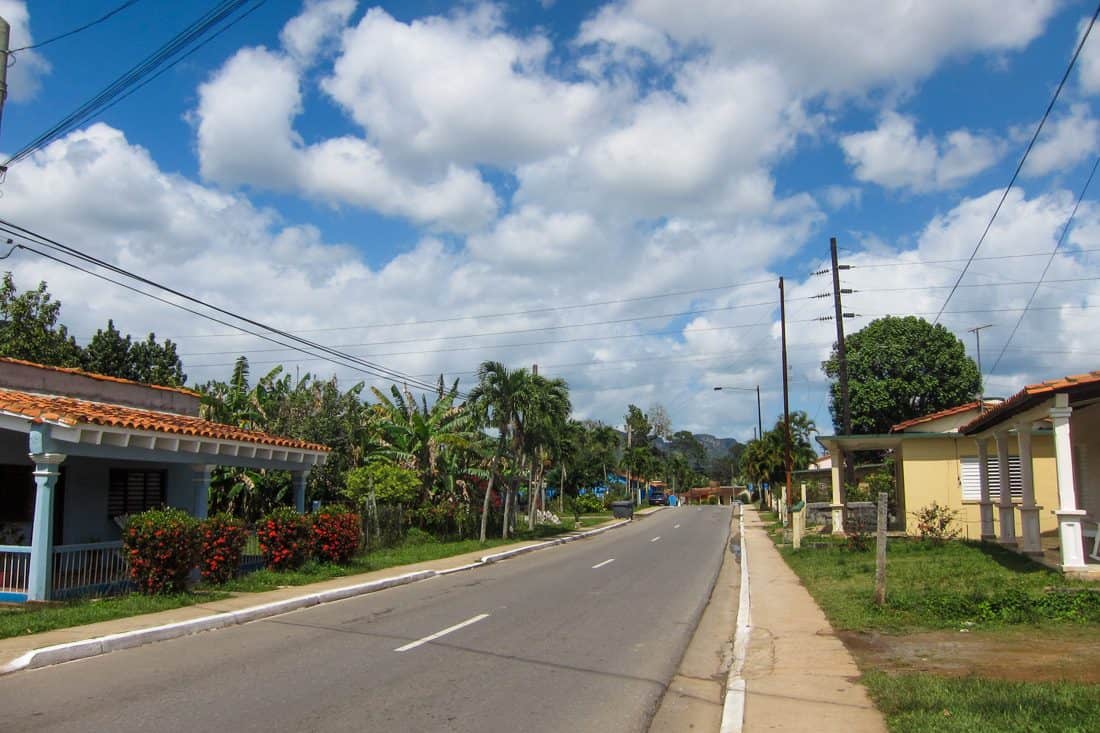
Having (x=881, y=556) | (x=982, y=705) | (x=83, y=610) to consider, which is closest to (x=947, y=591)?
(x=881, y=556)

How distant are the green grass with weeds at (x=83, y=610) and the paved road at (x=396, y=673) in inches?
66.6

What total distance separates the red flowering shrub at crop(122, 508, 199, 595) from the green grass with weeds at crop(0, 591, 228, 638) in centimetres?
25

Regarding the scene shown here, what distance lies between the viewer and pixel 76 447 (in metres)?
13.9

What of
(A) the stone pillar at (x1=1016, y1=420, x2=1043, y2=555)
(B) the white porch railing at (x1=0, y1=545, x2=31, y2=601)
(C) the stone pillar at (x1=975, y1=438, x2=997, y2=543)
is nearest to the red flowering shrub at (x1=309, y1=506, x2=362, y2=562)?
(B) the white porch railing at (x1=0, y1=545, x2=31, y2=601)

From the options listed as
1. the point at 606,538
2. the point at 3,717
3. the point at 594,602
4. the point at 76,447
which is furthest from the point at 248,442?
the point at 606,538

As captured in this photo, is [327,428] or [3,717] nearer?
[3,717]

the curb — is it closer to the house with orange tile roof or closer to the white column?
the house with orange tile roof

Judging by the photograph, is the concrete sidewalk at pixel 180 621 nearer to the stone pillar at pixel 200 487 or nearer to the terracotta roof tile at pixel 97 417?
the stone pillar at pixel 200 487

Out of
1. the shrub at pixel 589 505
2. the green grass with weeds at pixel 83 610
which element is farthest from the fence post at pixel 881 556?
the shrub at pixel 589 505

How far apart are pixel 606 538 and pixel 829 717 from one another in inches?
1117

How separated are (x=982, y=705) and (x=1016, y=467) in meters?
21.6

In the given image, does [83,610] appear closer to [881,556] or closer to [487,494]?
[881,556]

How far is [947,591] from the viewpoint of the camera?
44.8ft

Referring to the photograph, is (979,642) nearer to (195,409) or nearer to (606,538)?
(195,409)
